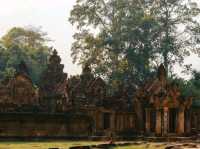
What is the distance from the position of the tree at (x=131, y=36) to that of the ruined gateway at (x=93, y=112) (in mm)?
12948

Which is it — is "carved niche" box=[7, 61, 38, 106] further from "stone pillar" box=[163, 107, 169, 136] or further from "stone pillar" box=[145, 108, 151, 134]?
"stone pillar" box=[163, 107, 169, 136]

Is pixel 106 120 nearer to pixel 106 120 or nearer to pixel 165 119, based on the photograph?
pixel 106 120

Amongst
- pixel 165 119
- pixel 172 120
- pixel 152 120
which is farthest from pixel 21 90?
pixel 172 120

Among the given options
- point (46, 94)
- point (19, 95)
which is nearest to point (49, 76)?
point (46, 94)

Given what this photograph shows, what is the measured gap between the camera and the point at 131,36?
5041cm

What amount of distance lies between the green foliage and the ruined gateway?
1961cm

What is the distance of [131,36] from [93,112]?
19554 mm

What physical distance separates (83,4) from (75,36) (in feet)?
12.5

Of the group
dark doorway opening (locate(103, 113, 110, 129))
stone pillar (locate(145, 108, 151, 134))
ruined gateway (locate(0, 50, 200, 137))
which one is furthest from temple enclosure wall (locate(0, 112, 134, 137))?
stone pillar (locate(145, 108, 151, 134))

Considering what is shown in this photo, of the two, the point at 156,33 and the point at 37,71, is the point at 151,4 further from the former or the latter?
the point at 37,71

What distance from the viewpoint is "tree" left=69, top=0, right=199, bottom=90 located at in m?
49.9

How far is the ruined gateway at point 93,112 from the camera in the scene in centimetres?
2942

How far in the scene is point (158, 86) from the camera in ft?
110

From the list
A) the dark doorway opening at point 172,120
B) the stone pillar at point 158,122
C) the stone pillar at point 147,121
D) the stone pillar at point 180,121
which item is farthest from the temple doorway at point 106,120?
the stone pillar at point 180,121
